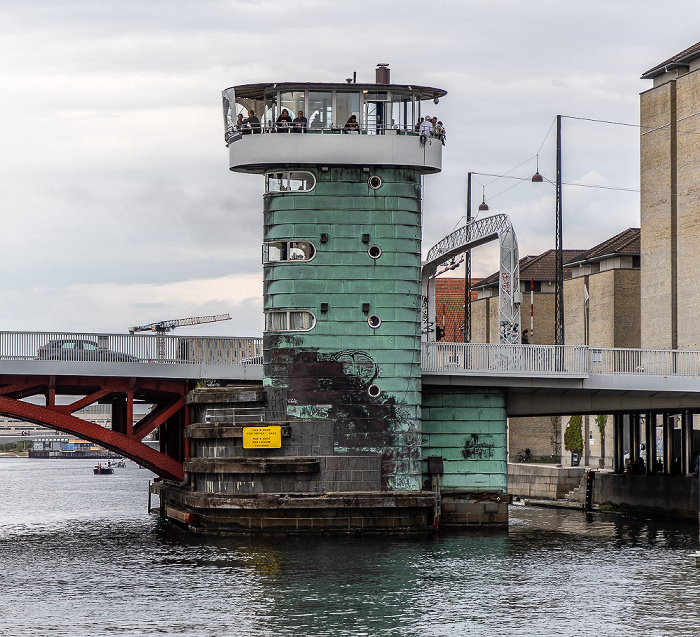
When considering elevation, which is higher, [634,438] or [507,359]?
[507,359]

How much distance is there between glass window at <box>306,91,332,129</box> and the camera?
58.3 metres

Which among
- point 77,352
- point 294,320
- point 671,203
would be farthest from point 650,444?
point 77,352

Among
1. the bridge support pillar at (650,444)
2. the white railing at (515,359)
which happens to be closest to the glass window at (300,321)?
the white railing at (515,359)

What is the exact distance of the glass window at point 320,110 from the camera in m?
58.3

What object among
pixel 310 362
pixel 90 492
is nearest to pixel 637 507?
pixel 310 362

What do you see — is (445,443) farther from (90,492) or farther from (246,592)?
(90,492)

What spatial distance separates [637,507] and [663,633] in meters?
42.9

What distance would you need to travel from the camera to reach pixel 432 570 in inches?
1897

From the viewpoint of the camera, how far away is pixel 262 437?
56844mm

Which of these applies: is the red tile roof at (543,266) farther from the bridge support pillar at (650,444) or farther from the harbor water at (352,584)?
the harbor water at (352,584)

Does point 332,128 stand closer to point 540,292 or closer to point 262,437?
point 262,437

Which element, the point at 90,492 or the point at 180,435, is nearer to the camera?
the point at 180,435

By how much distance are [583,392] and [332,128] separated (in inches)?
662

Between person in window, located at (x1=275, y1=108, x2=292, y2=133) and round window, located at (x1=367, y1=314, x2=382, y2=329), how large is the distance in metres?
8.48
